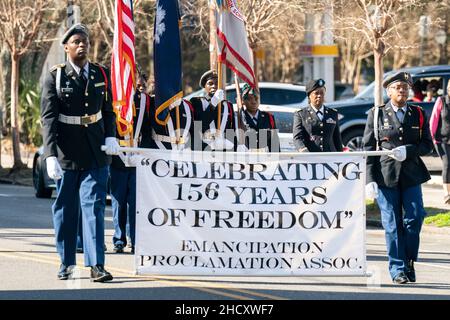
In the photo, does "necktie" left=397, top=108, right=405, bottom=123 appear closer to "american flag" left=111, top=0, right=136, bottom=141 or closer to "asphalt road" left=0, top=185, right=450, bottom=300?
"asphalt road" left=0, top=185, right=450, bottom=300

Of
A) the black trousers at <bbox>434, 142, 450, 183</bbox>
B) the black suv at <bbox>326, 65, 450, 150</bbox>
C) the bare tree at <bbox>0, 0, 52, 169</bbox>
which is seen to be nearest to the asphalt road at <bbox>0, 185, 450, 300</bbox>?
the black trousers at <bbox>434, 142, 450, 183</bbox>

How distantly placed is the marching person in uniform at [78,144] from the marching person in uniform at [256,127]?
219 centimetres

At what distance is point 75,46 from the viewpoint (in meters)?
10.5

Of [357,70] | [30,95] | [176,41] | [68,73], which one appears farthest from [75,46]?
[357,70]

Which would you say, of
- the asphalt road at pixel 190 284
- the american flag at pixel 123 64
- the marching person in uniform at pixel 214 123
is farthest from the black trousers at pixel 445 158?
the american flag at pixel 123 64

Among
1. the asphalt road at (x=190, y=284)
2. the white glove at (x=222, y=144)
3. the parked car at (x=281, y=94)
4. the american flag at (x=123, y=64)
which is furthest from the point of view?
the parked car at (x=281, y=94)

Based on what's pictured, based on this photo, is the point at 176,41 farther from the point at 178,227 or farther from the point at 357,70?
the point at 357,70

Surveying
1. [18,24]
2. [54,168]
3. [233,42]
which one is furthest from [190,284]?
[18,24]

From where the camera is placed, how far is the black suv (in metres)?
21.9

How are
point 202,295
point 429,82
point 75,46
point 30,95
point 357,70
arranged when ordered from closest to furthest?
point 202,295 < point 75,46 < point 429,82 < point 30,95 < point 357,70

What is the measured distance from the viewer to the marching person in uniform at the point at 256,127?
12430mm

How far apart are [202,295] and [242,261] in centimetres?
46

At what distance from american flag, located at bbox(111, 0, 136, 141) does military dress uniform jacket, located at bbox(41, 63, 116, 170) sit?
0.66 m

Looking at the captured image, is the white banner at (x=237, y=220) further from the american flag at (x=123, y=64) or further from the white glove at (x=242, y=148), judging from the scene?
the white glove at (x=242, y=148)
